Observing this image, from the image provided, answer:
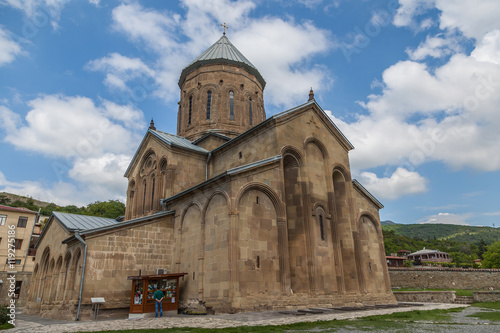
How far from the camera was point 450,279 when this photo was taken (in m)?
28.2

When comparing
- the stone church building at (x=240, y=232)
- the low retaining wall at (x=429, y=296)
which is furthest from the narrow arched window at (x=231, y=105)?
the low retaining wall at (x=429, y=296)

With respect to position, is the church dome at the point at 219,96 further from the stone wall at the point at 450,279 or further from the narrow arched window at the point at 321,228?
the stone wall at the point at 450,279

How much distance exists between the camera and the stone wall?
90.5 ft

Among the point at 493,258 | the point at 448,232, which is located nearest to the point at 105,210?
the point at 493,258

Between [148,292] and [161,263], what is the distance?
98.1 inches

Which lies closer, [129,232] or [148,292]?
[148,292]

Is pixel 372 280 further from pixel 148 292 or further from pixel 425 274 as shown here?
pixel 425 274

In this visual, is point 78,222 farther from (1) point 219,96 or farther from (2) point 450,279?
(2) point 450,279

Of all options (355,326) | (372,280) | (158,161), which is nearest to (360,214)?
(372,280)

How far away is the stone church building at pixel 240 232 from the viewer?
11273mm

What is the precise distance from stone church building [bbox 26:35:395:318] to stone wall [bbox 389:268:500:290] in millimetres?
16049

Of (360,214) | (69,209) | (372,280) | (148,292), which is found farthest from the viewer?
(69,209)

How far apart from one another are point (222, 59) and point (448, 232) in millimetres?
150656

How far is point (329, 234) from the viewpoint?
45.4ft
